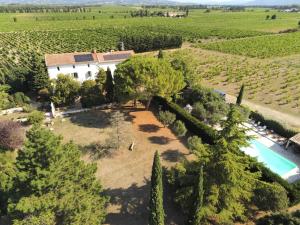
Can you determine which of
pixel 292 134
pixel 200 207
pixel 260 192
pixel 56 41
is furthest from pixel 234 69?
pixel 56 41

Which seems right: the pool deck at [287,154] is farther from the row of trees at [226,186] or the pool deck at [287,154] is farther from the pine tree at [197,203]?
the pine tree at [197,203]

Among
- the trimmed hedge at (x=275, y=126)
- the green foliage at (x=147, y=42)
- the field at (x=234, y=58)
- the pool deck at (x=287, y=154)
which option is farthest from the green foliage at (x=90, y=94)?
the green foliage at (x=147, y=42)

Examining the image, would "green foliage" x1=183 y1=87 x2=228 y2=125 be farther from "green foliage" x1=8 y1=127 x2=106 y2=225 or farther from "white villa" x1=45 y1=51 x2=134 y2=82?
"white villa" x1=45 y1=51 x2=134 y2=82

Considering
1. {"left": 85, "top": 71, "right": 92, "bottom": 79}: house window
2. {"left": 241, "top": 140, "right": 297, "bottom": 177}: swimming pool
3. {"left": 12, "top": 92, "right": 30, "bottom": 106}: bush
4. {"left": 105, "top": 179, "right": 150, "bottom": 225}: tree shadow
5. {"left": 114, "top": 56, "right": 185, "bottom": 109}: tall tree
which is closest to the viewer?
{"left": 105, "top": 179, "right": 150, "bottom": 225}: tree shadow

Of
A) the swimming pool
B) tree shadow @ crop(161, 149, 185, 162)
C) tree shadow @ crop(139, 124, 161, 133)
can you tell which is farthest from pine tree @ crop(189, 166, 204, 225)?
tree shadow @ crop(139, 124, 161, 133)

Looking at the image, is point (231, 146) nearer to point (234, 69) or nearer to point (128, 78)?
point (128, 78)
